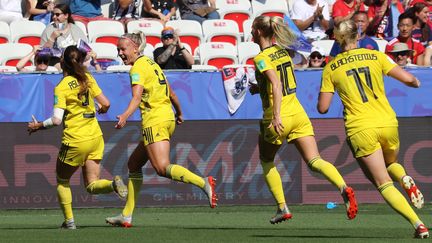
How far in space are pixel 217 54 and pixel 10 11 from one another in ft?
12.5

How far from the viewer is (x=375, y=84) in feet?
34.9

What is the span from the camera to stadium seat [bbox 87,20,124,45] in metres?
19.5

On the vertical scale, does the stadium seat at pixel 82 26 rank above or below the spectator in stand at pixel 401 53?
below

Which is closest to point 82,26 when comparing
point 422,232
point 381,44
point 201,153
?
point 201,153

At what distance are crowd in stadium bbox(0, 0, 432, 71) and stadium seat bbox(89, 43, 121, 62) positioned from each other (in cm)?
2

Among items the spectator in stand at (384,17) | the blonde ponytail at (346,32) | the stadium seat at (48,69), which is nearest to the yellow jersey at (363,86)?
the blonde ponytail at (346,32)

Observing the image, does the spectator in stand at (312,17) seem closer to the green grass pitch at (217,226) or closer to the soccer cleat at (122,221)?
the green grass pitch at (217,226)

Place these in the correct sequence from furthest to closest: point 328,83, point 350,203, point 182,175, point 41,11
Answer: point 41,11 < point 182,175 < point 328,83 < point 350,203

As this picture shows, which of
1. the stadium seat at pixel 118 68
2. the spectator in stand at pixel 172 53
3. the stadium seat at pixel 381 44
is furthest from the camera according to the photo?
the stadium seat at pixel 381 44

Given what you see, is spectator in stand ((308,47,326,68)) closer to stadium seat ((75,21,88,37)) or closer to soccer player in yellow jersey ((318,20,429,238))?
stadium seat ((75,21,88,37))

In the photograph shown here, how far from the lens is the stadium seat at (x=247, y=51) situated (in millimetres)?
19094

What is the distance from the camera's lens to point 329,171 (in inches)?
442

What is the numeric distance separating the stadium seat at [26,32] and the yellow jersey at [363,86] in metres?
9.57

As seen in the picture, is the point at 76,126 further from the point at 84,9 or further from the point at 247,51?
the point at 84,9
